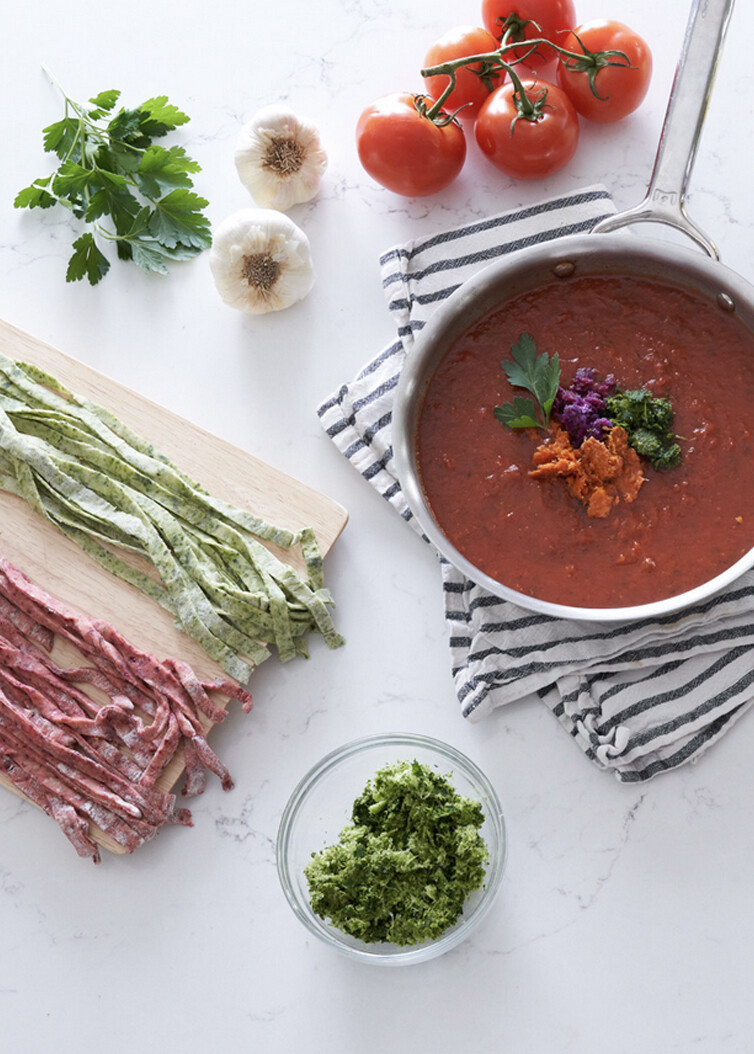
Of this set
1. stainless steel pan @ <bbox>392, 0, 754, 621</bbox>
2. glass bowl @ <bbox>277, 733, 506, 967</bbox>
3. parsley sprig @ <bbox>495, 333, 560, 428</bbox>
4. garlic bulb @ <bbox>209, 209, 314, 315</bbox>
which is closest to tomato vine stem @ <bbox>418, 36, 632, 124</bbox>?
stainless steel pan @ <bbox>392, 0, 754, 621</bbox>

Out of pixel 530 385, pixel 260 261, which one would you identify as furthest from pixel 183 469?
pixel 530 385

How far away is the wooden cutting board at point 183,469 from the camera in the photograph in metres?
2.62

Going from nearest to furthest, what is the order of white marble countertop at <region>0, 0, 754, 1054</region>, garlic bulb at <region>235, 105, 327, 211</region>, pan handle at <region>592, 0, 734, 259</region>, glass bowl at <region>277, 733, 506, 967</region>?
1. pan handle at <region>592, 0, 734, 259</region>
2. glass bowl at <region>277, 733, 506, 967</region>
3. white marble countertop at <region>0, 0, 754, 1054</region>
4. garlic bulb at <region>235, 105, 327, 211</region>

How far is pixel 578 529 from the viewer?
2.38 m

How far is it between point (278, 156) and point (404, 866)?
5.68ft

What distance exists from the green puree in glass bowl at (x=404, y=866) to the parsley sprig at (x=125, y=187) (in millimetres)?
1449

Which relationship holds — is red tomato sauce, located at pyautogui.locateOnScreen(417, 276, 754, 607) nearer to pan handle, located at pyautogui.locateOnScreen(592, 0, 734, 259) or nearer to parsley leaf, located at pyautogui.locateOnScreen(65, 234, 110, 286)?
pan handle, located at pyautogui.locateOnScreen(592, 0, 734, 259)

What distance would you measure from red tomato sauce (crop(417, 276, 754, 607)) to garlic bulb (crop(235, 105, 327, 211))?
2.06 ft

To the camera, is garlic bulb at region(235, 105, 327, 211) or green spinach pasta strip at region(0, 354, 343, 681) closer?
green spinach pasta strip at region(0, 354, 343, 681)

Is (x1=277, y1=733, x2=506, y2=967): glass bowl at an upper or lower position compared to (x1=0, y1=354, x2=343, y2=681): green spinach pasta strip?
lower

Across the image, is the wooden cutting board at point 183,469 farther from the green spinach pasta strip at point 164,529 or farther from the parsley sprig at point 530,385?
the parsley sprig at point 530,385

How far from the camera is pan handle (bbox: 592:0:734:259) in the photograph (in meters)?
2.28

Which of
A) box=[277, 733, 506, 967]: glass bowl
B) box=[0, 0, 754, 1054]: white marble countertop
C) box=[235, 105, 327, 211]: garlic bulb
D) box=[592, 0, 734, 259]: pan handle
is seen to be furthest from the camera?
box=[235, 105, 327, 211]: garlic bulb

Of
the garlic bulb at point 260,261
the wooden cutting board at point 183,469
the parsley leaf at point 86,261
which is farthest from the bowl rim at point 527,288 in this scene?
the parsley leaf at point 86,261
